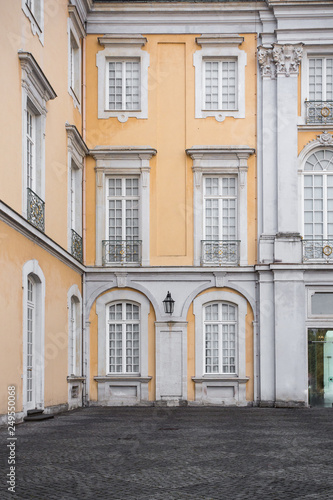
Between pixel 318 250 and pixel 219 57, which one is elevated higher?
pixel 219 57

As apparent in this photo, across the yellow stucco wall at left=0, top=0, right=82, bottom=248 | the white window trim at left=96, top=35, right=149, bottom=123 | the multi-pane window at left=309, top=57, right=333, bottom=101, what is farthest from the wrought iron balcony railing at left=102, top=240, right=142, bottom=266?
the multi-pane window at left=309, top=57, right=333, bottom=101

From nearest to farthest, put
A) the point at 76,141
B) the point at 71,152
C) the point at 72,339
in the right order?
the point at 71,152, the point at 76,141, the point at 72,339

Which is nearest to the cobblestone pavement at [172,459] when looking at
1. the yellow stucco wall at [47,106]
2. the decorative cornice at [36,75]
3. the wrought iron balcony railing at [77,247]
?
the yellow stucco wall at [47,106]

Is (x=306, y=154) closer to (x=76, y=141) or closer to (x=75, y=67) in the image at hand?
(x=76, y=141)

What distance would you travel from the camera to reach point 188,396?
870 inches

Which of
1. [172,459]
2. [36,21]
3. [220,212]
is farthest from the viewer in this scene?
[220,212]

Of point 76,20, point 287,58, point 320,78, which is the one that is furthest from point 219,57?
point 76,20

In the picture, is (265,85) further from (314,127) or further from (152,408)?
(152,408)

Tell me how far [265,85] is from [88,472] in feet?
52.2

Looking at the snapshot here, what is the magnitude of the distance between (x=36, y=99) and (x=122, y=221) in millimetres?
6417

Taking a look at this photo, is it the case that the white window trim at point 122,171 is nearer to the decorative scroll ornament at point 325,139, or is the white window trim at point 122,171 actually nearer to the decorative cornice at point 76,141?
the decorative cornice at point 76,141

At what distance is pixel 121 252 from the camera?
22547mm

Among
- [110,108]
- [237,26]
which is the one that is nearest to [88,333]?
[110,108]

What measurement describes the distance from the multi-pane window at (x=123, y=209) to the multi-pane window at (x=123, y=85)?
210 centimetres
